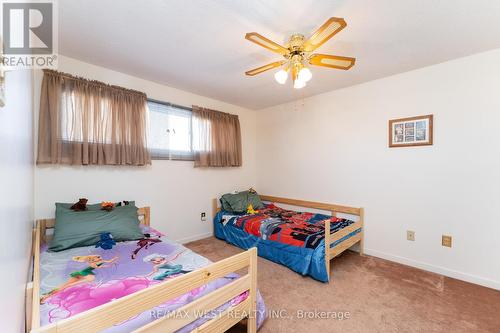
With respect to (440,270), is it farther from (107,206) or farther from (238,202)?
(107,206)

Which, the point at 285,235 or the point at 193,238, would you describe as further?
the point at 193,238

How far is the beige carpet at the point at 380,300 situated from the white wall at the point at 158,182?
1.49 m

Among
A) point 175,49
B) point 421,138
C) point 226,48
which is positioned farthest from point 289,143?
point 175,49

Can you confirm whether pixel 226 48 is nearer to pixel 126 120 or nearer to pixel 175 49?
pixel 175 49

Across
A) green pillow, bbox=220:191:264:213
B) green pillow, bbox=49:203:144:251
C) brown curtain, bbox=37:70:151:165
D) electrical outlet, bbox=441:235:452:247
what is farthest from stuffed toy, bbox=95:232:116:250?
electrical outlet, bbox=441:235:452:247

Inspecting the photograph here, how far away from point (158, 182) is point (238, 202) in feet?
4.22

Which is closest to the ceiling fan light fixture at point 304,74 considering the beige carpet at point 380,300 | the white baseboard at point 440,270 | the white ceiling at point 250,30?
the white ceiling at point 250,30

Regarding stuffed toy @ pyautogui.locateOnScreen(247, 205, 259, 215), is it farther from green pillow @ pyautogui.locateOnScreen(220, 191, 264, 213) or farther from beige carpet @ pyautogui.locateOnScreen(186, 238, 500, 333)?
beige carpet @ pyautogui.locateOnScreen(186, 238, 500, 333)

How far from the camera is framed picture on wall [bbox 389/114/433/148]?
2561 mm

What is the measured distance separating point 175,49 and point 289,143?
240 cm

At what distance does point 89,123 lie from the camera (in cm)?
245

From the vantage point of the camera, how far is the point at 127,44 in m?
2.12

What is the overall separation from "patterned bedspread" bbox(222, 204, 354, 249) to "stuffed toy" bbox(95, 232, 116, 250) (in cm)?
163

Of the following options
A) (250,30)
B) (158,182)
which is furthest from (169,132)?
(250,30)
